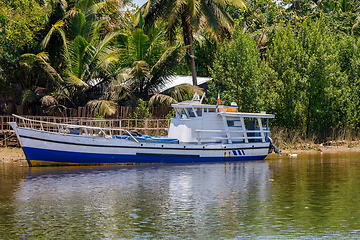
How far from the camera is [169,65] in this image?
1487 inches

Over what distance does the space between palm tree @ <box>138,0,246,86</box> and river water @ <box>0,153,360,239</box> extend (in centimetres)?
1369

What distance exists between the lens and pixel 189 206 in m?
17.0

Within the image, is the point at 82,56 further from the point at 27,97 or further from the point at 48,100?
the point at 27,97

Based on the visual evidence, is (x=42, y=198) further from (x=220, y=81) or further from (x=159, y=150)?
(x=220, y=81)

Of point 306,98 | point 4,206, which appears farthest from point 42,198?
point 306,98

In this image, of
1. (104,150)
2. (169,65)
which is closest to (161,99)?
(169,65)

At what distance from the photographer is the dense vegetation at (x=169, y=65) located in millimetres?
36062

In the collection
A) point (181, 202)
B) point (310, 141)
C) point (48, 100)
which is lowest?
point (181, 202)

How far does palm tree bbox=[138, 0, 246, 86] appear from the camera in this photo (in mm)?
36500

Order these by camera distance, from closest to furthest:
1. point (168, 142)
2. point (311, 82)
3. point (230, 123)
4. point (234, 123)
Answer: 1. point (168, 142)
2. point (230, 123)
3. point (234, 123)
4. point (311, 82)

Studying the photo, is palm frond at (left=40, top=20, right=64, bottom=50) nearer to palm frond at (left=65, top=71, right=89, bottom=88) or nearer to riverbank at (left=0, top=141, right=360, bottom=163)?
palm frond at (left=65, top=71, right=89, bottom=88)

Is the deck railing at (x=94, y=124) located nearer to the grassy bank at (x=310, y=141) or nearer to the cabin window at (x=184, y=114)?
the cabin window at (x=184, y=114)

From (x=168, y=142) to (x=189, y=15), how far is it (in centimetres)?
1256

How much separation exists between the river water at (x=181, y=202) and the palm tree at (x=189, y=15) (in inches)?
539
